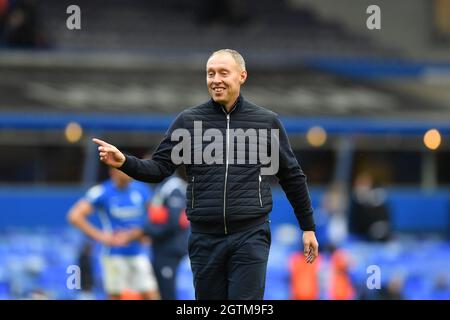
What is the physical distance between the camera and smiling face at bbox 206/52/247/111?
764 centimetres

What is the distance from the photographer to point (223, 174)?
25.3 ft

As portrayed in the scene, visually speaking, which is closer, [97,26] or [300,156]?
[300,156]

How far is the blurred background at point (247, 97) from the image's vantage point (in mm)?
22531

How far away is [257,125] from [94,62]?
18859mm

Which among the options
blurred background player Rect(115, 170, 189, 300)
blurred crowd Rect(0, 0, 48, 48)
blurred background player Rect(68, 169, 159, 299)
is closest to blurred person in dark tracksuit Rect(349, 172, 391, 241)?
blurred crowd Rect(0, 0, 48, 48)

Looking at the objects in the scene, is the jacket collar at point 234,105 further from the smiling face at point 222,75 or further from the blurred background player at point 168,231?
the blurred background player at point 168,231

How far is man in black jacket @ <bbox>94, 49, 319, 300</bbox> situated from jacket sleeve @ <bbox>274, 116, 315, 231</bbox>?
12mm

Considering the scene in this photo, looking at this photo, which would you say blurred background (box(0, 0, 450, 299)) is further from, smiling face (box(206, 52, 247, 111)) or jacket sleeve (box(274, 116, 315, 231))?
smiling face (box(206, 52, 247, 111))

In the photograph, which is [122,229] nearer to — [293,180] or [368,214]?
[293,180]
